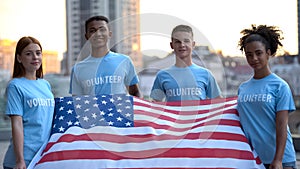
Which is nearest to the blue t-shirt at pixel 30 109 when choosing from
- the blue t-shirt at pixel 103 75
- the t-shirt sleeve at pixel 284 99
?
the blue t-shirt at pixel 103 75

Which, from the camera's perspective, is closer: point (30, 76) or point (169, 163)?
point (169, 163)

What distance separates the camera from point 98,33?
11.8 ft

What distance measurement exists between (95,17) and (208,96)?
957 mm

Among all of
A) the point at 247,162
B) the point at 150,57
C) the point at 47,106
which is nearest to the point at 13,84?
the point at 47,106

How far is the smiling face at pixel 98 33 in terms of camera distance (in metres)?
3.57

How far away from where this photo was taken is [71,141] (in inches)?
118

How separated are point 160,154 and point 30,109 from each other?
0.74 m

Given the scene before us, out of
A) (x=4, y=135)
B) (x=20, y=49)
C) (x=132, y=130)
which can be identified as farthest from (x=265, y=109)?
(x=4, y=135)

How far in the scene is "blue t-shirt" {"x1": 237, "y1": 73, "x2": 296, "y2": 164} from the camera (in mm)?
2797

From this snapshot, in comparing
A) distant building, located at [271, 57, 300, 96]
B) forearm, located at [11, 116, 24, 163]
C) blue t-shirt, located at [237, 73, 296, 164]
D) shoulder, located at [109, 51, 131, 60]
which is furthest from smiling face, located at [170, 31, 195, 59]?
distant building, located at [271, 57, 300, 96]

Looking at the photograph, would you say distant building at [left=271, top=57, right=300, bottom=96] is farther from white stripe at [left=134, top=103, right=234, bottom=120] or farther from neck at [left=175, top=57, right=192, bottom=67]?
white stripe at [left=134, top=103, right=234, bottom=120]

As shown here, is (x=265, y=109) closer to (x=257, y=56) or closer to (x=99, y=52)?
(x=257, y=56)

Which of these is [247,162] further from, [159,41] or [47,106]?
[47,106]

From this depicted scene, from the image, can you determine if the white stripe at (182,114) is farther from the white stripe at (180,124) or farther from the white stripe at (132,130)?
the white stripe at (132,130)
